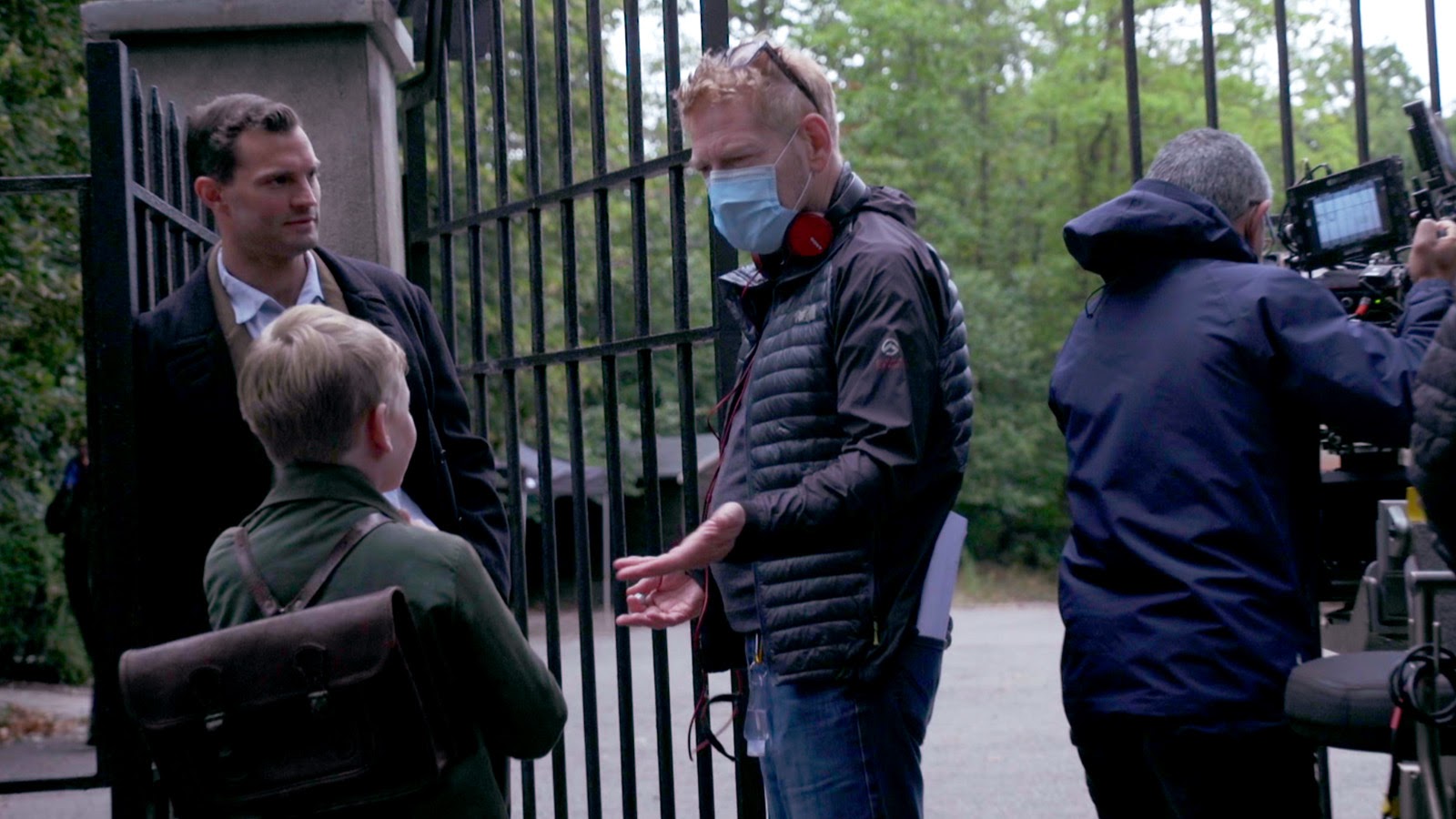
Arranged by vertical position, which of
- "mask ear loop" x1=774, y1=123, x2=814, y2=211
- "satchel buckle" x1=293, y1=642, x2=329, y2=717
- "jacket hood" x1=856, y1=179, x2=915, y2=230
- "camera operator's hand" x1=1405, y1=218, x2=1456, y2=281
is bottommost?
"satchel buckle" x1=293, y1=642, x2=329, y2=717

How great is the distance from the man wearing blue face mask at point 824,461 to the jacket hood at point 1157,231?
317mm

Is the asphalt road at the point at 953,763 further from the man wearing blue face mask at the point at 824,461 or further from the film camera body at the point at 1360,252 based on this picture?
the film camera body at the point at 1360,252

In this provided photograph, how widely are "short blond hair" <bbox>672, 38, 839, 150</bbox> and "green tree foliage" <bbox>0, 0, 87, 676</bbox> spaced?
844cm

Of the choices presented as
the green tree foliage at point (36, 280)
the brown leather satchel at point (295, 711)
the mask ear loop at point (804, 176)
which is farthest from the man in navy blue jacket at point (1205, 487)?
the green tree foliage at point (36, 280)

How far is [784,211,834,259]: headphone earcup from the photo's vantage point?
2.87 m

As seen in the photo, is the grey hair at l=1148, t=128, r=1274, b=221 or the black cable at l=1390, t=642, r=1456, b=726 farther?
the grey hair at l=1148, t=128, r=1274, b=221

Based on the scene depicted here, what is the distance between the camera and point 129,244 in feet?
10.4

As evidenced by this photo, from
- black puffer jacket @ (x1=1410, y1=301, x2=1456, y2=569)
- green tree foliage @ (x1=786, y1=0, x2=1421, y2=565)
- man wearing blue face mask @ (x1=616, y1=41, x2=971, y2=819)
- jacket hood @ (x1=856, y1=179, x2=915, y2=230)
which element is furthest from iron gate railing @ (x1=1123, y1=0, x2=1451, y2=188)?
green tree foliage @ (x1=786, y1=0, x2=1421, y2=565)

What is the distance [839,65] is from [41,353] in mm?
20059

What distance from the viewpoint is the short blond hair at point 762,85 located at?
9.50 feet

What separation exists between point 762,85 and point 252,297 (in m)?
1.09

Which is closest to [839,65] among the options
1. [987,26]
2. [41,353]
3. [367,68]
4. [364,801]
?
[987,26]

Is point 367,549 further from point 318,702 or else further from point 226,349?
point 226,349

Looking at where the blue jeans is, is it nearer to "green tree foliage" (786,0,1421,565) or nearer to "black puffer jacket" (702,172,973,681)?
"black puffer jacket" (702,172,973,681)
